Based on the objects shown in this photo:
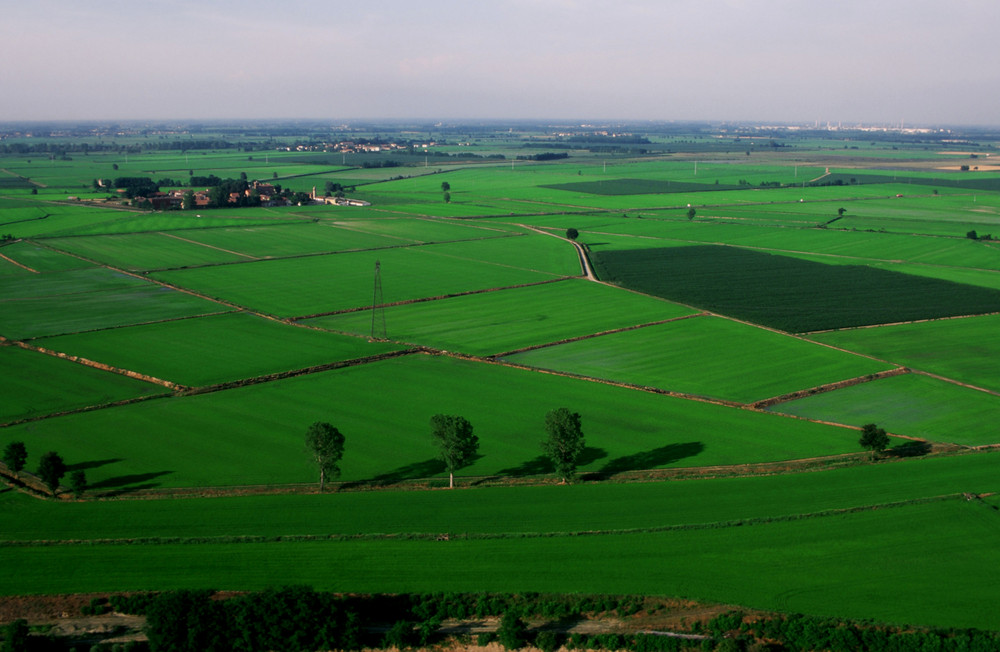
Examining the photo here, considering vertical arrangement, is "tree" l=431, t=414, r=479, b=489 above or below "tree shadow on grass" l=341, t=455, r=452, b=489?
above

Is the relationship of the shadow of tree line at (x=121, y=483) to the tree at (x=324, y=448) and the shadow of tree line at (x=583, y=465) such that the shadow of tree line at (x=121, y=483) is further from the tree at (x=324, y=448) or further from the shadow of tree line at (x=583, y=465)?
the shadow of tree line at (x=583, y=465)

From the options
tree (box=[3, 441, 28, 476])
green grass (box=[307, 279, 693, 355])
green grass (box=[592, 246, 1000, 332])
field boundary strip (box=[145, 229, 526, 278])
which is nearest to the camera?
tree (box=[3, 441, 28, 476])

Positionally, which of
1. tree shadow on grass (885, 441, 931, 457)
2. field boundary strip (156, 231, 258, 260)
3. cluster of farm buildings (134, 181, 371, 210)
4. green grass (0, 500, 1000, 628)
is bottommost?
green grass (0, 500, 1000, 628)

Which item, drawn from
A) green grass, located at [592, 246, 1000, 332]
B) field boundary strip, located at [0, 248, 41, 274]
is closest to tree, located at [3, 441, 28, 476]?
green grass, located at [592, 246, 1000, 332]

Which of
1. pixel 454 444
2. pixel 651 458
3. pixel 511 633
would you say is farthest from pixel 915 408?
pixel 511 633

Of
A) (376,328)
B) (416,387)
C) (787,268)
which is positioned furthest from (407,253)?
(416,387)

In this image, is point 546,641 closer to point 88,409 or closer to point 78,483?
point 78,483

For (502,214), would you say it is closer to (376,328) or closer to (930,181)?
(376,328)

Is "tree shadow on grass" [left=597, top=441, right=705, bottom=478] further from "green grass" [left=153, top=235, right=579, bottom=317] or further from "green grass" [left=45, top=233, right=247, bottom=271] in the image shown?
"green grass" [left=45, top=233, right=247, bottom=271]
